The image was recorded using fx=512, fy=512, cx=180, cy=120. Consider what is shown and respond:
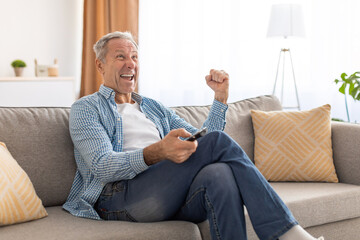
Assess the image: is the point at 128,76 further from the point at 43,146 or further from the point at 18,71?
the point at 18,71

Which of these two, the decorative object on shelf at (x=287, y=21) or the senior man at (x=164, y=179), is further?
the decorative object on shelf at (x=287, y=21)

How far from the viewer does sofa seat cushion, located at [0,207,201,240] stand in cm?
166

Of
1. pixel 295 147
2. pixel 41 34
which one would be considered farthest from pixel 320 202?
pixel 41 34

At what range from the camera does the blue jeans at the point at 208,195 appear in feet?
5.43

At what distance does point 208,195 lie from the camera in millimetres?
1727

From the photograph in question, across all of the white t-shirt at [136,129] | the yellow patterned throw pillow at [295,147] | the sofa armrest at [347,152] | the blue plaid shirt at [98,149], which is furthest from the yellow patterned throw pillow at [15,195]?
the sofa armrest at [347,152]

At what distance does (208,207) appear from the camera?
1729mm

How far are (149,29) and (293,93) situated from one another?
1561mm

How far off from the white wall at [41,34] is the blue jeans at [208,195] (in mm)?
3439

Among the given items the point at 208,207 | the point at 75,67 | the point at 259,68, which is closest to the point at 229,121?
the point at 208,207

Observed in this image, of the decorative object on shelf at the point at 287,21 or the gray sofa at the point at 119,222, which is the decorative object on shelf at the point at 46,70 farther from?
the gray sofa at the point at 119,222

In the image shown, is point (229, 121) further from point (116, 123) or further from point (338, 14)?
point (338, 14)

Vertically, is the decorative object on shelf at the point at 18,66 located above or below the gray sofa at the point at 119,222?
above

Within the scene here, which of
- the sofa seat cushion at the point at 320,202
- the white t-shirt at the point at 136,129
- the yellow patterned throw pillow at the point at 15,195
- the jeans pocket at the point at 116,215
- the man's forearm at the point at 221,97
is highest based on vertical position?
the man's forearm at the point at 221,97
